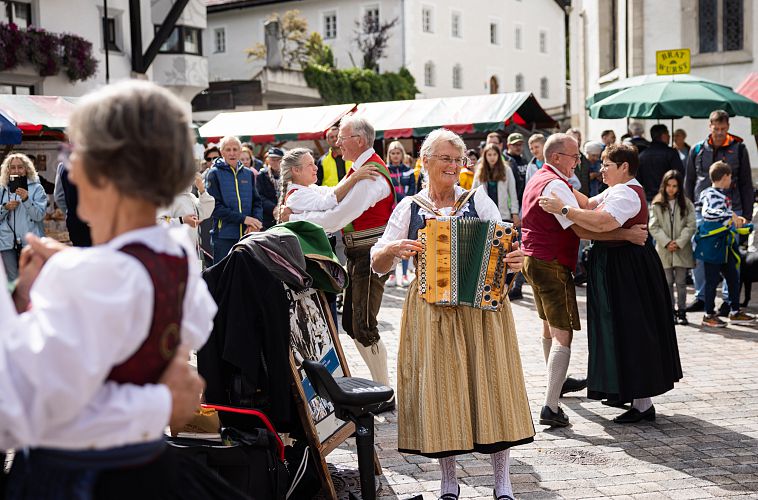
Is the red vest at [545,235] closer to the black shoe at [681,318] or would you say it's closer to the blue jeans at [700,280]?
the black shoe at [681,318]

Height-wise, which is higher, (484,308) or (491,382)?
(484,308)

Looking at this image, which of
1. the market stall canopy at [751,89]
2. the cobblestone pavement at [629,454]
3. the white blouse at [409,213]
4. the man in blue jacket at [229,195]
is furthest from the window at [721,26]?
the white blouse at [409,213]

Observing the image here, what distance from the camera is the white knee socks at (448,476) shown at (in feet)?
16.6

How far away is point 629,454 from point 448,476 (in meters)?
1.60

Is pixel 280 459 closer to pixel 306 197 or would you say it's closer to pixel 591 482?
pixel 591 482

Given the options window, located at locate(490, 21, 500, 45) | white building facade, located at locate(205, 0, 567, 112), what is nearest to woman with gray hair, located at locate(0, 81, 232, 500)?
white building facade, located at locate(205, 0, 567, 112)

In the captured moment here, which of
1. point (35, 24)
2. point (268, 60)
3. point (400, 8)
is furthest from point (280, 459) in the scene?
point (400, 8)

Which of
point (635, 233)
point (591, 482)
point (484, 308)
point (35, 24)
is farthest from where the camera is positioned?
point (35, 24)

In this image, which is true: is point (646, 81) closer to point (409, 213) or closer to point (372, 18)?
point (409, 213)

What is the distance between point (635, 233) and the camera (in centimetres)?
656

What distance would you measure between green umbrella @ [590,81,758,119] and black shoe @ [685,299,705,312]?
2.62 metres

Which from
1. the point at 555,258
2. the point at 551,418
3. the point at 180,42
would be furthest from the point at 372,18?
the point at 551,418

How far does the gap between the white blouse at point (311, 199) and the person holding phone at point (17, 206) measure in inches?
212

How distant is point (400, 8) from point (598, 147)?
36.4m
